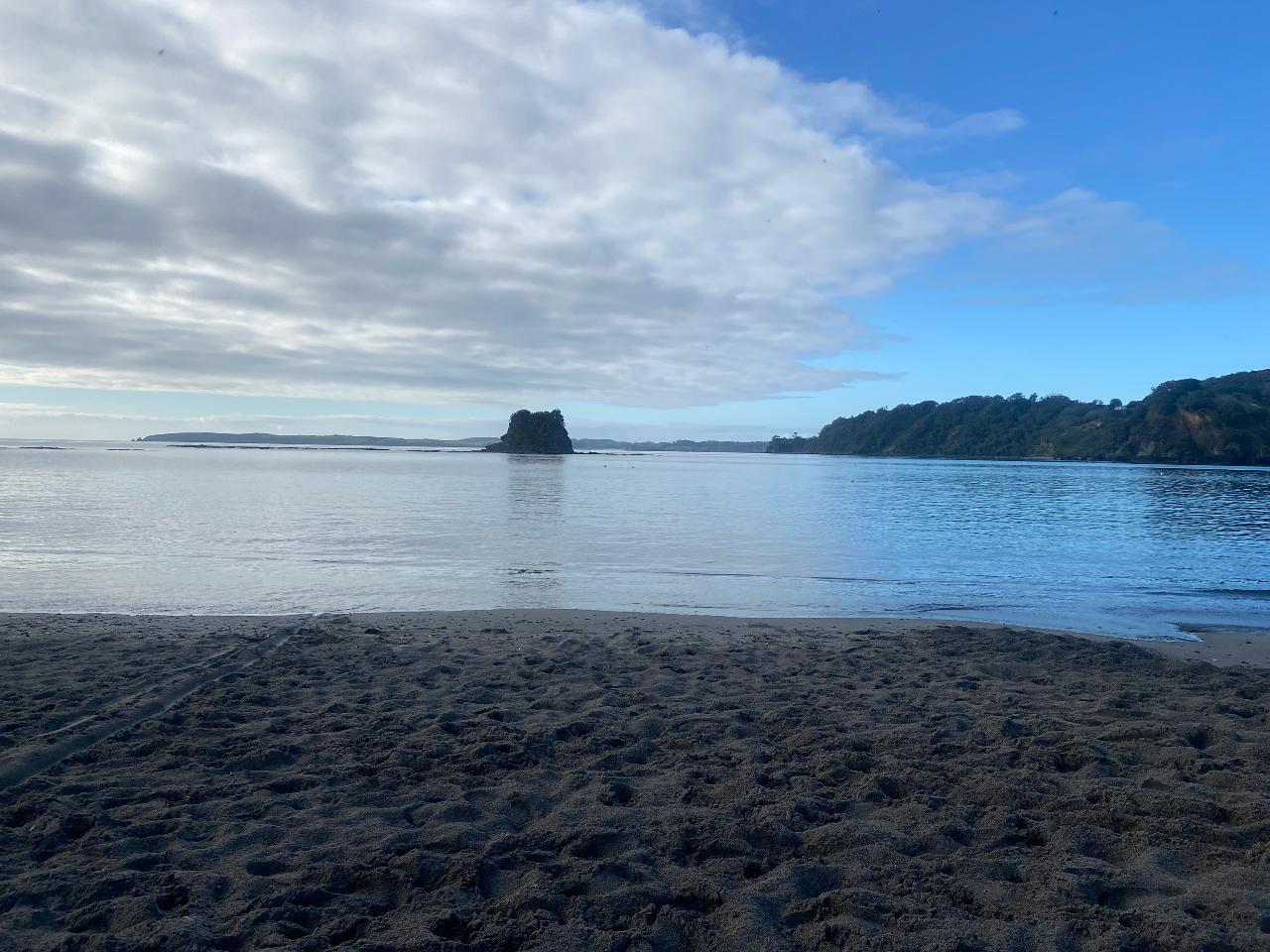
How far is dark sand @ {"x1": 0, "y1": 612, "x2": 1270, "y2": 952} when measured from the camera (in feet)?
12.9

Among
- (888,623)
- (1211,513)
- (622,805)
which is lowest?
(888,623)

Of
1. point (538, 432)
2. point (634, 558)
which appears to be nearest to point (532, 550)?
point (634, 558)

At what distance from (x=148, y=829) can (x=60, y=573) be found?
14323 millimetres

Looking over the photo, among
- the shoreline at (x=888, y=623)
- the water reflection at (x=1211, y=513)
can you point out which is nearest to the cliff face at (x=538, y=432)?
the water reflection at (x=1211, y=513)

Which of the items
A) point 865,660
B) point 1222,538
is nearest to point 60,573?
point 865,660

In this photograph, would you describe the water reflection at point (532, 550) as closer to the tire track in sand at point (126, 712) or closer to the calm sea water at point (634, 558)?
the calm sea water at point (634, 558)

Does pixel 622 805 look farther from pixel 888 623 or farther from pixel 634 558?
pixel 634 558

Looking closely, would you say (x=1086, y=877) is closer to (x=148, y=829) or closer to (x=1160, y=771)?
(x=1160, y=771)

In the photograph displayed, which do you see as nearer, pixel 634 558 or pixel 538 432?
pixel 634 558

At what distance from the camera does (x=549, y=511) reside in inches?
1357

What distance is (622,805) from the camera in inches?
207

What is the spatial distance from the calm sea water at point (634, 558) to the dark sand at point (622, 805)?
5438mm

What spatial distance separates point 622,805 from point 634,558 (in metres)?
A: 15.4

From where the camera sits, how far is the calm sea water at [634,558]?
14.6 metres
